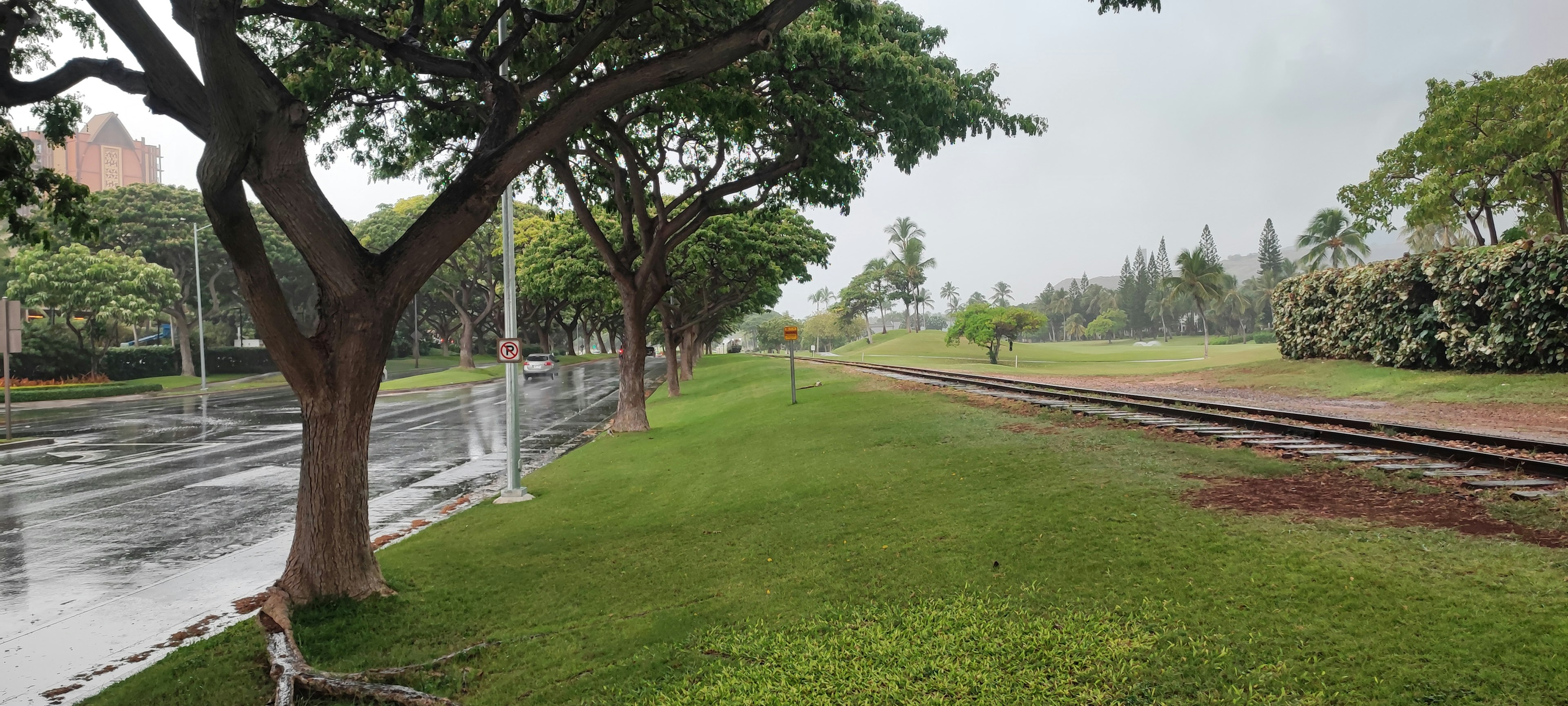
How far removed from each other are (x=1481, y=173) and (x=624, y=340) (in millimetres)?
28174

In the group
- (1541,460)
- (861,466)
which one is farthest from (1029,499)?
(1541,460)

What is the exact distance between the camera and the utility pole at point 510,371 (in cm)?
1124

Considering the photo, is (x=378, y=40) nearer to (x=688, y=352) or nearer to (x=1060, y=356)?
(x=688, y=352)

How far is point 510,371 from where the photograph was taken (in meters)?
11.9

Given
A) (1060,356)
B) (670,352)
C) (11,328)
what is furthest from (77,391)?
(1060,356)

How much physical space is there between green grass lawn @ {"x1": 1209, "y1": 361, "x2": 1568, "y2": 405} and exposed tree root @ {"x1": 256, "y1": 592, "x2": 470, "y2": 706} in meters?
18.7

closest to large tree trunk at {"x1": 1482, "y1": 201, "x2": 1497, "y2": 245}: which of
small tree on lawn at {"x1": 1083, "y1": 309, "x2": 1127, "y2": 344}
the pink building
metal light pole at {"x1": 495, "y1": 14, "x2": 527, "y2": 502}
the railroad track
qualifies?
the railroad track

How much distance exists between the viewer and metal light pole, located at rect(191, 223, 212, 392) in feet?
134

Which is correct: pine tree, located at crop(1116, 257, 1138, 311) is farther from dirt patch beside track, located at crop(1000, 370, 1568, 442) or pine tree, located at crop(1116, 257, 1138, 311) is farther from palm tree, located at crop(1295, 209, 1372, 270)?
dirt patch beside track, located at crop(1000, 370, 1568, 442)

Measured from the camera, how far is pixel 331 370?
253 inches

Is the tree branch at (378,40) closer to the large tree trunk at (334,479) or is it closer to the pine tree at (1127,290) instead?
the large tree trunk at (334,479)

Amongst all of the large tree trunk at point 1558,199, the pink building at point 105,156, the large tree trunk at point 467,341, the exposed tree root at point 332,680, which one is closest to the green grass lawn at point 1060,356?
the large tree trunk at point 1558,199

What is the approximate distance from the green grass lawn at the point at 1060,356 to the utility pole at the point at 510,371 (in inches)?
1242

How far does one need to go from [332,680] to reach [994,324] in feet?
194
